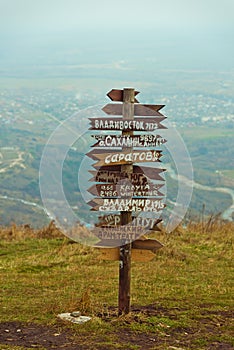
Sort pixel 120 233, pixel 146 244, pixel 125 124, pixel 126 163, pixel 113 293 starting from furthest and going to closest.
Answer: pixel 113 293 < pixel 146 244 < pixel 120 233 < pixel 126 163 < pixel 125 124

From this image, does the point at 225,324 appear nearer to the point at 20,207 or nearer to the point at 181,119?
the point at 20,207

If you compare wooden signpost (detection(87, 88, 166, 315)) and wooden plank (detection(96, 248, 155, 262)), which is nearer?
wooden signpost (detection(87, 88, 166, 315))

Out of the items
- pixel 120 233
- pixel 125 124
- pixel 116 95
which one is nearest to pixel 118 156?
pixel 125 124

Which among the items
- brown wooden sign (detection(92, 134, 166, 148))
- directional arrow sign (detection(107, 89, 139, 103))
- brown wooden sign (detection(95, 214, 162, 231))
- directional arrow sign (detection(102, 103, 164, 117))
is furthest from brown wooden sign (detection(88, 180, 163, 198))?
directional arrow sign (detection(107, 89, 139, 103))

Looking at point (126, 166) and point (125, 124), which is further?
point (126, 166)

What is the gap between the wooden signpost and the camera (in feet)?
21.2

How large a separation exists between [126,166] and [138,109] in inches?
25.5

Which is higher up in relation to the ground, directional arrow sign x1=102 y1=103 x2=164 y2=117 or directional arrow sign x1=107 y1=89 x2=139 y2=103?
directional arrow sign x1=107 y1=89 x2=139 y2=103

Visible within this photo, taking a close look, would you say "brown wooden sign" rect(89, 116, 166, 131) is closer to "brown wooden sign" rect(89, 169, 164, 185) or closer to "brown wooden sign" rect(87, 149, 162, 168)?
"brown wooden sign" rect(87, 149, 162, 168)

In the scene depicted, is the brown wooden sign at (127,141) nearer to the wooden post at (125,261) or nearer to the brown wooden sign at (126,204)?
the wooden post at (125,261)

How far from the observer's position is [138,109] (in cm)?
655

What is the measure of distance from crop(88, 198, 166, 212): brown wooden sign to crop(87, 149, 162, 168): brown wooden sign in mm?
403

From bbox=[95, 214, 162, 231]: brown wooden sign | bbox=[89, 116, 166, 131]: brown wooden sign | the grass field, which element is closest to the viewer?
the grass field

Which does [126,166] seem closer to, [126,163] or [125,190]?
[126,163]
